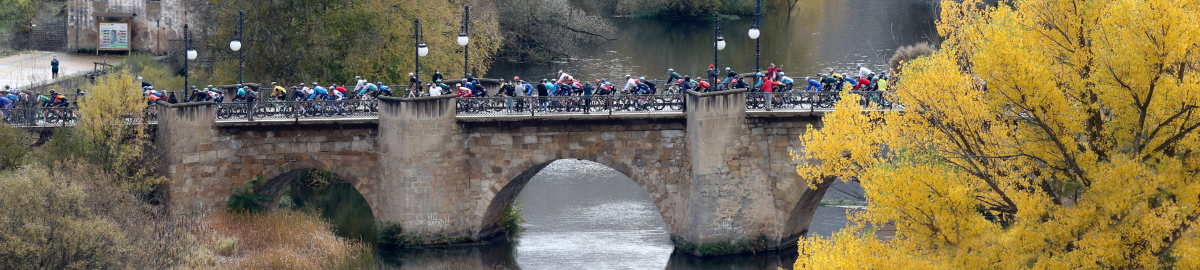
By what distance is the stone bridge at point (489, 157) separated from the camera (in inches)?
1259

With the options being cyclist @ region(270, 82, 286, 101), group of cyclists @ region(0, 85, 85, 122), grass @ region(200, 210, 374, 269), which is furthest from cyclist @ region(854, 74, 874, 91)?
group of cyclists @ region(0, 85, 85, 122)

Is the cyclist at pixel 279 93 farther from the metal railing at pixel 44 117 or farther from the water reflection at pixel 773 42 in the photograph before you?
the water reflection at pixel 773 42

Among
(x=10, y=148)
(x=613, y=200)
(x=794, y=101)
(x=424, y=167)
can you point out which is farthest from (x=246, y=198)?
(x=794, y=101)

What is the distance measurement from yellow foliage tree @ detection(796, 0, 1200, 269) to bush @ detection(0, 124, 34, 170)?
20.9m

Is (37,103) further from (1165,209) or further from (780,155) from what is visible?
(1165,209)

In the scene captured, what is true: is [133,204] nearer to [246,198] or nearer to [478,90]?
[246,198]

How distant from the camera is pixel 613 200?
40531 mm

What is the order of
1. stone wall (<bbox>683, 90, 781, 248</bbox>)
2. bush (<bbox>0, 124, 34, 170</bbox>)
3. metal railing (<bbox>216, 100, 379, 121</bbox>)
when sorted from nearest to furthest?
bush (<bbox>0, 124, 34, 170</bbox>)
stone wall (<bbox>683, 90, 781, 248</bbox>)
metal railing (<bbox>216, 100, 379, 121</bbox>)

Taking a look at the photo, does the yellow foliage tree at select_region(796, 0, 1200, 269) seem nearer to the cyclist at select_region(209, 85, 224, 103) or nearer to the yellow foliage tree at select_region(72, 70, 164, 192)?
the yellow foliage tree at select_region(72, 70, 164, 192)

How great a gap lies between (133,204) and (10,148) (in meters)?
3.91

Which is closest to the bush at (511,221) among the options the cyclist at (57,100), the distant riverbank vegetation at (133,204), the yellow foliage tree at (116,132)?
the distant riverbank vegetation at (133,204)

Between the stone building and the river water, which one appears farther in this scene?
the stone building

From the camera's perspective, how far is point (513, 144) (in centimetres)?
3300

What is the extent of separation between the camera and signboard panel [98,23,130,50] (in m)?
55.2
